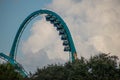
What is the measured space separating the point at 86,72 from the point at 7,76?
1338 centimetres

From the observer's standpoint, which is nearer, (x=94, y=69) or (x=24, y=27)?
(x=94, y=69)

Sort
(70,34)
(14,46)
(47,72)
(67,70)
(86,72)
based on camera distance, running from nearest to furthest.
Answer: (86,72), (67,70), (47,72), (70,34), (14,46)

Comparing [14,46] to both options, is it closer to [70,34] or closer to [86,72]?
[70,34]

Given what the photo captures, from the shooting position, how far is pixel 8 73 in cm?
5712

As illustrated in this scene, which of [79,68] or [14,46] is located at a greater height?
[14,46]

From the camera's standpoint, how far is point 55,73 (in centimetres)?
6294

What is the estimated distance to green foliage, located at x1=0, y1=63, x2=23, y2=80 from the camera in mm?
56125

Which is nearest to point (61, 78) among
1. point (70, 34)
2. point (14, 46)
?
point (70, 34)

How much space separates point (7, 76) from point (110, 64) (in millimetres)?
17445

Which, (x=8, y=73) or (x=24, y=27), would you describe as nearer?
(x=8, y=73)

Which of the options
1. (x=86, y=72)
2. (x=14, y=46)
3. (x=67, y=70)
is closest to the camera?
(x=86, y=72)

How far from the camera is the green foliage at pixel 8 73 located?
2210 inches

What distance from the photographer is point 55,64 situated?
67.1 metres

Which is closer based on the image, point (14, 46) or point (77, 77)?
point (77, 77)
